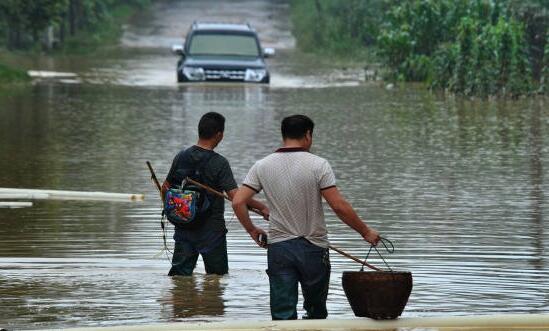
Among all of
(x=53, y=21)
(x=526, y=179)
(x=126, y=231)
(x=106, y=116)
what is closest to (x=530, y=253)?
(x=126, y=231)

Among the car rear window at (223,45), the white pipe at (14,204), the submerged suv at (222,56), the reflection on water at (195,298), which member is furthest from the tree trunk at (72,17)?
the reflection on water at (195,298)

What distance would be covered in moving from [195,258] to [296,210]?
2.28 metres

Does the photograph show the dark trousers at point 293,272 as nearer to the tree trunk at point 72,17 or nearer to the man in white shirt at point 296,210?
the man in white shirt at point 296,210

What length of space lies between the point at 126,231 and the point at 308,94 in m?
19.6

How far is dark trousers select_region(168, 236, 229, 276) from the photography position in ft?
35.8

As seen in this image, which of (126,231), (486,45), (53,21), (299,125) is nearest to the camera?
(299,125)

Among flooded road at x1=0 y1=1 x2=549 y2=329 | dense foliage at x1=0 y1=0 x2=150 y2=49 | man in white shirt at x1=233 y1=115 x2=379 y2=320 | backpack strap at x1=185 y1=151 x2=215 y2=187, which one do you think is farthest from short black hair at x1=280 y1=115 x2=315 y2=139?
dense foliage at x1=0 y1=0 x2=150 y2=49

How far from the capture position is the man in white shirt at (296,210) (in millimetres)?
8797

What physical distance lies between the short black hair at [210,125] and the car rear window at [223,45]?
89.1 ft

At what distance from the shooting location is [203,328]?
9.23 metres

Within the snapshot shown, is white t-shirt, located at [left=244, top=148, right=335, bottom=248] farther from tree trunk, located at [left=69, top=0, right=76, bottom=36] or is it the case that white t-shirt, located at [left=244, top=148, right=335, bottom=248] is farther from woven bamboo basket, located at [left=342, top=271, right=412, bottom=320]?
tree trunk, located at [left=69, top=0, right=76, bottom=36]

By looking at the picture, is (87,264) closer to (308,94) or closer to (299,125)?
(299,125)

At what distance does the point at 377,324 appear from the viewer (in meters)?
9.15

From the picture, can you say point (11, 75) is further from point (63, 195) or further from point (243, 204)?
point (243, 204)
